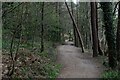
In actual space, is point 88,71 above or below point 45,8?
below

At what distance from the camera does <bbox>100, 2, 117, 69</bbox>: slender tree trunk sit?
578 inches

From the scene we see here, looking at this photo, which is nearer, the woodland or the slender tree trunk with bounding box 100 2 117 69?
the woodland

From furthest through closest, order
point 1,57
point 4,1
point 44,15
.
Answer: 1. point 44,15
2. point 1,57
3. point 4,1

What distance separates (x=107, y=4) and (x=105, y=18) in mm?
909

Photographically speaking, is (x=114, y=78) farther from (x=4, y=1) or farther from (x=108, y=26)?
(x=4, y=1)

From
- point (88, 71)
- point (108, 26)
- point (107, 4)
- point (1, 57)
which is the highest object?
point (107, 4)

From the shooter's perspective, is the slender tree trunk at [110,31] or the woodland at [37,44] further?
the slender tree trunk at [110,31]

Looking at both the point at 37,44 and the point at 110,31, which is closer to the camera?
the point at 110,31

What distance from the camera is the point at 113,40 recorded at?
1505 centimetres

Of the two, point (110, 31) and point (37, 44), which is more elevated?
point (110, 31)

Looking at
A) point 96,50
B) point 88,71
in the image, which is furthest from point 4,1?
point 96,50

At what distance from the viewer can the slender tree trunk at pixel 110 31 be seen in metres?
14.7

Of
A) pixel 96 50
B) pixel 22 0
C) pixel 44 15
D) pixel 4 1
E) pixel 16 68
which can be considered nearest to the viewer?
pixel 4 1

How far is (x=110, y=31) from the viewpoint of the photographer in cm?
1511
